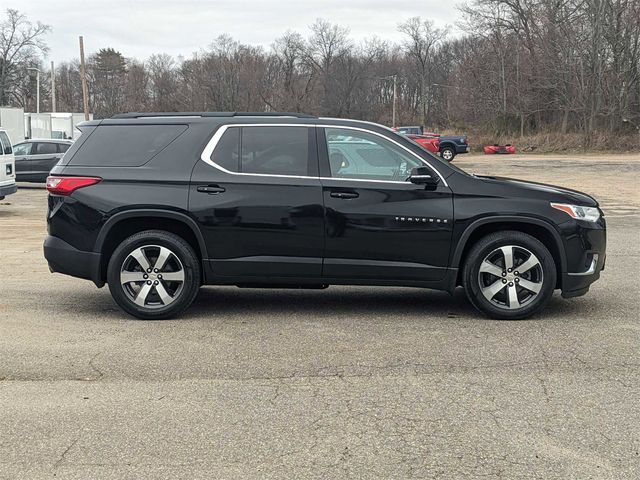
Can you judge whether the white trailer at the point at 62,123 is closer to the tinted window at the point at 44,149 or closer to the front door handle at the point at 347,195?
the tinted window at the point at 44,149

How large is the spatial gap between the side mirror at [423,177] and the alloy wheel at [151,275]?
2212mm

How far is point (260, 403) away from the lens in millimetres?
4172

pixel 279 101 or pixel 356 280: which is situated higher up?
pixel 279 101

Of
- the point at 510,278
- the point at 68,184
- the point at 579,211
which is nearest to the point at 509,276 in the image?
the point at 510,278

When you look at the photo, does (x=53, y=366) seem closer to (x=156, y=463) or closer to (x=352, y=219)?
(x=156, y=463)

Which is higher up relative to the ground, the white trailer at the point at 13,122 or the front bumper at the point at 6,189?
the white trailer at the point at 13,122

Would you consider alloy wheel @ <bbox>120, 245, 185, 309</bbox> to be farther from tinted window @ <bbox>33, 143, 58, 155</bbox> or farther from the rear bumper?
tinted window @ <bbox>33, 143, 58, 155</bbox>

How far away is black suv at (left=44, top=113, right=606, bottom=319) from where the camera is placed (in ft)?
19.5

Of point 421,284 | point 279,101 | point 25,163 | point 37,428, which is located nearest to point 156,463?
point 37,428

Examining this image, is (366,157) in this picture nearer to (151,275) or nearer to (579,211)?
(579,211)

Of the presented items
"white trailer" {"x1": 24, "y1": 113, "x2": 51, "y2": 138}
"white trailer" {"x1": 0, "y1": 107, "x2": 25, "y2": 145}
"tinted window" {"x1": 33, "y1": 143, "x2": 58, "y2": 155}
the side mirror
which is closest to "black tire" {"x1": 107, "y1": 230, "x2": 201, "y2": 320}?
the side mirror

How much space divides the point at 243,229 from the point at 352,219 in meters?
0.97

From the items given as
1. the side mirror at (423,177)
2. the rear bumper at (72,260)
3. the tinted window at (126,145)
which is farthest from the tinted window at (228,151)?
the side mirror at (423,177)

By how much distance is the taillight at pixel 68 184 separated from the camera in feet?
19.9
